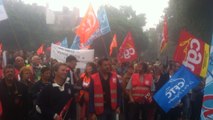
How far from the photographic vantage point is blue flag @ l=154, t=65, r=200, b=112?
7867 mm

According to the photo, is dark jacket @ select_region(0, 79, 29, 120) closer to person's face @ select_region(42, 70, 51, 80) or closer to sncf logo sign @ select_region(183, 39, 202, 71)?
person's face @ select_region(42, 70, 51, 80)

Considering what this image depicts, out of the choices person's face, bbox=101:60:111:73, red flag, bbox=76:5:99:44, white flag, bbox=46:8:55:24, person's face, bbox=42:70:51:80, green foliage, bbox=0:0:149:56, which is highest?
white flag, bbox=46:8:55:24

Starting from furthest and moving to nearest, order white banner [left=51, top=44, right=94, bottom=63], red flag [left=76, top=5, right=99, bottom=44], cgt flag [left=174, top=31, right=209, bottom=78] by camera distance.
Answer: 1. red flag [left=76, top=5, right=99, bottom=44]
2. white banner [left=51, top=44, right=94, bottom=63]
3. cgt flag [left=174, top=31, right=209, bottom=78]

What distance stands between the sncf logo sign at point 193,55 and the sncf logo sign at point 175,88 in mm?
306

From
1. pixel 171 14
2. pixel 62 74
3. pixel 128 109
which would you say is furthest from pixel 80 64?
pixel 171 14

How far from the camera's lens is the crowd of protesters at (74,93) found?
6582 millimetres

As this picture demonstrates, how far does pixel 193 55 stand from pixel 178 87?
638mm

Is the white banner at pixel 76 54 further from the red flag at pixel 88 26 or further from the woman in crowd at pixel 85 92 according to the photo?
the woman in crowd at pixel 85 92

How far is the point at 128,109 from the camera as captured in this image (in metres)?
10.6

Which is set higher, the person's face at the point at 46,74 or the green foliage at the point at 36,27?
the green foliage at the point at 36,27

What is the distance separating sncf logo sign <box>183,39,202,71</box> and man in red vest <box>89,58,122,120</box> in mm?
1350

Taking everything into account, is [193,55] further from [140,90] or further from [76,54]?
[76,54]

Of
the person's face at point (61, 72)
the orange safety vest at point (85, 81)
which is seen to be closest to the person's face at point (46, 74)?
the orange safety vest at point (85, 81)

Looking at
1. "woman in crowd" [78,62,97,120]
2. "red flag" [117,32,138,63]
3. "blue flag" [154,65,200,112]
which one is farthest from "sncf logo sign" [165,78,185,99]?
"red flag" [117,32,138,63]
